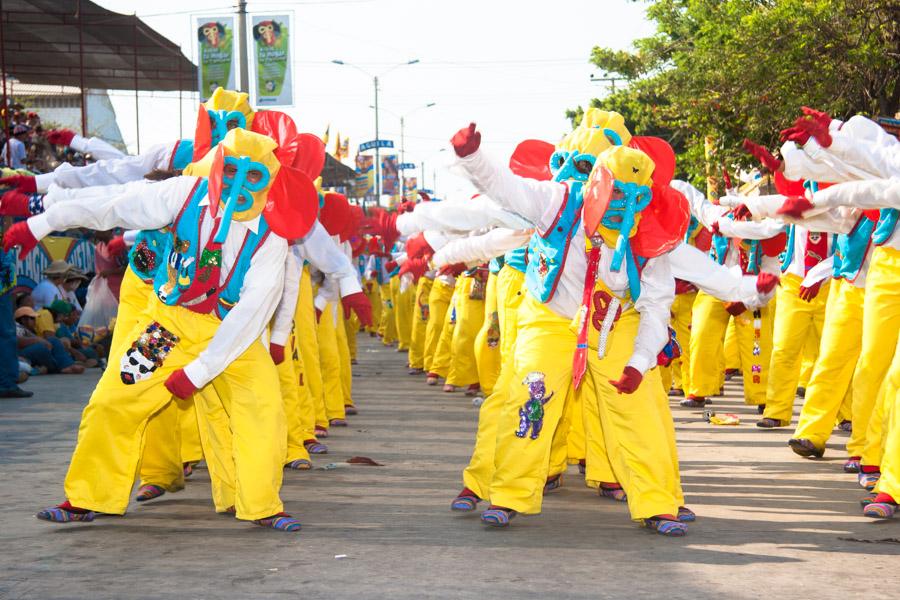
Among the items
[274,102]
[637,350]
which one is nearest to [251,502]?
[637,350]

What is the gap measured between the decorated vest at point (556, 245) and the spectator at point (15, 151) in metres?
11.7

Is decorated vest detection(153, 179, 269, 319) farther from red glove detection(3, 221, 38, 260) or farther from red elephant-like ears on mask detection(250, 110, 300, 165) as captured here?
red elephant-like ears on mask detection(250, 110, 300, 165)

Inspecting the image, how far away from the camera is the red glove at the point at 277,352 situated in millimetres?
7929

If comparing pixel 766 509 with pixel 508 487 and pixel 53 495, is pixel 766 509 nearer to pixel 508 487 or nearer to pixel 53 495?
pixel 508 487

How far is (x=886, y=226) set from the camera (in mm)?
7711

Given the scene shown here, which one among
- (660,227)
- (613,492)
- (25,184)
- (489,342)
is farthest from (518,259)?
(489,342)

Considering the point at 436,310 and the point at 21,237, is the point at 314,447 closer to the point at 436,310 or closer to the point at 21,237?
the point at 21,237

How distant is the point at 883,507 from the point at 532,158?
106 inches

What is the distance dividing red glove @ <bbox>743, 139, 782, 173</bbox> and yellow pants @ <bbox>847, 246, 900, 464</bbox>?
0.77 meters

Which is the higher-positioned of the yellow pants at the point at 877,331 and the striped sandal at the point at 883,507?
the yellow pants at the point at 877,331

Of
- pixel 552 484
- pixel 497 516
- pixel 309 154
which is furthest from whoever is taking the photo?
pixel 309 154

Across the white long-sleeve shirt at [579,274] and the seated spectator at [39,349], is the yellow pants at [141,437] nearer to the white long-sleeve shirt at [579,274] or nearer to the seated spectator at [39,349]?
the white long-sleeve shirt at [579,274]

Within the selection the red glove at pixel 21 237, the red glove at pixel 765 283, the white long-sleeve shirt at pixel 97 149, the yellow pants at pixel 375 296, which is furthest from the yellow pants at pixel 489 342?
the yellow pants at pixel 375 296

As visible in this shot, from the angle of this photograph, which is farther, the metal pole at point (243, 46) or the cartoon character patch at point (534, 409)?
the metal pole at point (243, 46)
